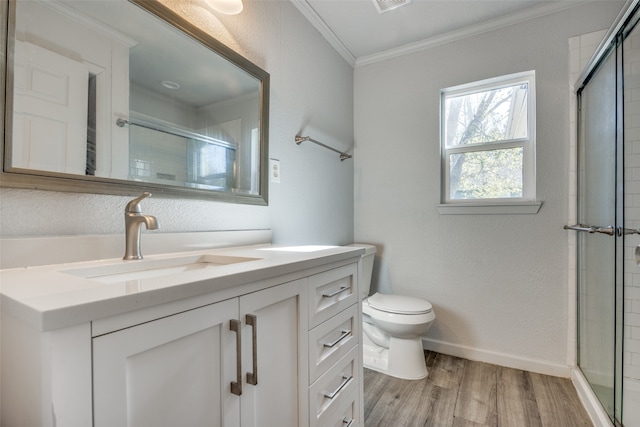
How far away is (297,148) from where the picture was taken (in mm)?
1828

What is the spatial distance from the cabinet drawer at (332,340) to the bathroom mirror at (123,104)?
706 mm

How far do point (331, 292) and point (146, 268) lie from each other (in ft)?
2.00

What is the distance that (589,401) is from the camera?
152cm

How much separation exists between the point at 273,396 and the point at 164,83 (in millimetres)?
1132

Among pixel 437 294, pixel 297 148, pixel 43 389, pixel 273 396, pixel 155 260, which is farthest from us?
pixel 437 294

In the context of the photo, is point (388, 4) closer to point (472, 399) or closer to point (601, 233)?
point (601, 233)

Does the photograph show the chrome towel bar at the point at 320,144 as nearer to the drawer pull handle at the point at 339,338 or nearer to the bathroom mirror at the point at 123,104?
the bathroom mirror at the point at 123,104

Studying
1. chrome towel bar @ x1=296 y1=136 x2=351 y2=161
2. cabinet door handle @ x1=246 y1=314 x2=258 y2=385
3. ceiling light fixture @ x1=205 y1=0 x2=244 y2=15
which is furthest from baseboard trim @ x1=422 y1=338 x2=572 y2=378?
ceiling light fixture @ x1=205 y1=0 x2=244 y2=15

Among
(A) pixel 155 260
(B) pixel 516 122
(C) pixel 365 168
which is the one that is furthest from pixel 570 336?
(A) pixel 155 260

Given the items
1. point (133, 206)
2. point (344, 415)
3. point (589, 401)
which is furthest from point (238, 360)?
point (589, 401)

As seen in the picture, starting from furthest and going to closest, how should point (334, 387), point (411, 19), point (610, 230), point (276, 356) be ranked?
point (411, 19)
point (610, 230)
point (334, 387)
point (276, 356)

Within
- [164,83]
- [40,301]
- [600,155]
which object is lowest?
[40,301]

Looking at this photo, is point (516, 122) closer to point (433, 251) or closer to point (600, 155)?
point (600, 155)

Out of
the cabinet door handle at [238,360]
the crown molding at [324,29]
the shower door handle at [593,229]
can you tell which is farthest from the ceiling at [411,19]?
the cabinet door handle at [238,360]
